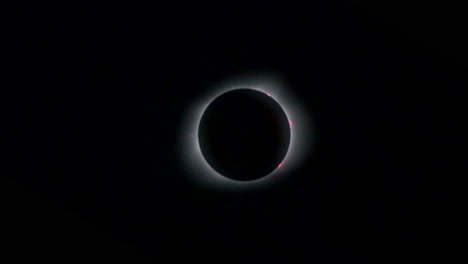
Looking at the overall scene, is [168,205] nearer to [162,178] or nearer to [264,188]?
[162,178]

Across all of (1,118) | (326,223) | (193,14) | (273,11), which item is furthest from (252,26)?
(1,118)

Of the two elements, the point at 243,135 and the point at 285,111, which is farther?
the point at 285,111

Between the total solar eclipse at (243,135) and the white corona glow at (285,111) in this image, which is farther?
the white corona glow at (285,111)

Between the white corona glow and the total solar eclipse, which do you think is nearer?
the total solar eclipse
